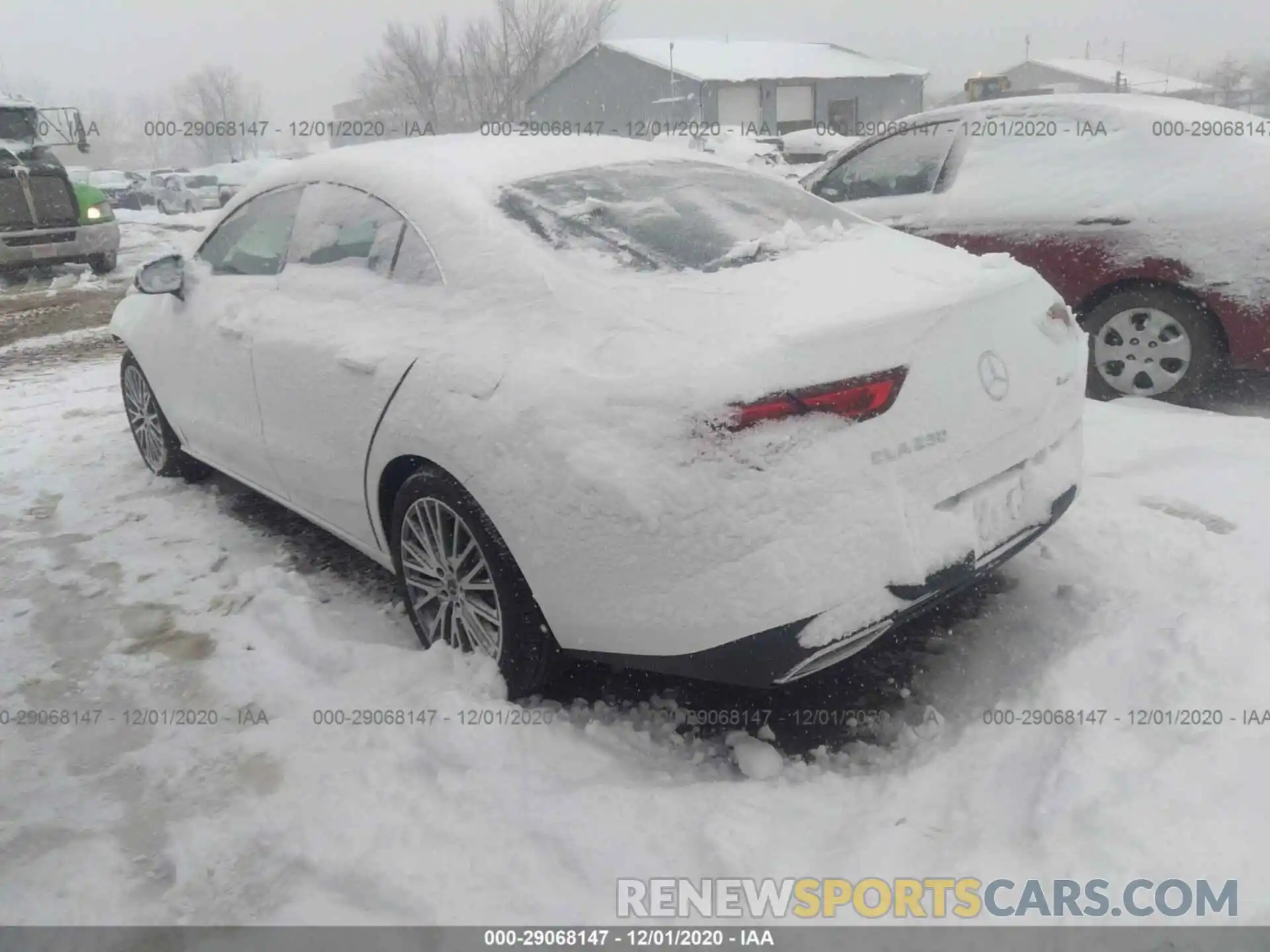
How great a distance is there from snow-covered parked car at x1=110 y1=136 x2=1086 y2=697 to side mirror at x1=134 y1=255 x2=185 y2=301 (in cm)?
80

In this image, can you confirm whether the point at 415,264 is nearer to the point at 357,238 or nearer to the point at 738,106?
the point at 357,238

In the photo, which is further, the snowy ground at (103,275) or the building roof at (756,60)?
the building roof at (756,60)

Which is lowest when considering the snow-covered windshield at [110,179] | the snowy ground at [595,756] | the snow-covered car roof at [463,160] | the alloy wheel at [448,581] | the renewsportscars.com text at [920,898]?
the renewsportscars.com text at [920,898]

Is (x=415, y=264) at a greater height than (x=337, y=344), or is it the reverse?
(x=415, y=264)

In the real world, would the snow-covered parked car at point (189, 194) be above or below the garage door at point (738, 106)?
below

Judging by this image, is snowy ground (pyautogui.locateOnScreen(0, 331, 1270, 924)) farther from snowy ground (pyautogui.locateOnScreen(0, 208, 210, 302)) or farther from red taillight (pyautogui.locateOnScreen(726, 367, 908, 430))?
snowy ground (pyautogui.locateOnScreen(0, 208, 210, 302))

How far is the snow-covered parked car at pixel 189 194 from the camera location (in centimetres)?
2739

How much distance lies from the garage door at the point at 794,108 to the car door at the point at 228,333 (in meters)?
42.6

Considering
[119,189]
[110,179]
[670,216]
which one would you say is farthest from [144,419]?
[110,179]

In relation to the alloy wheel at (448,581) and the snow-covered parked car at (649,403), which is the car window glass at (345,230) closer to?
the snow-covered parked car at (649,403)

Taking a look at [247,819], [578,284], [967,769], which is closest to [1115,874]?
[967,769]

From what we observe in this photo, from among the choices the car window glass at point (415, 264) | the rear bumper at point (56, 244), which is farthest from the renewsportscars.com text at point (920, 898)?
the rear bumper at point (56, 244)

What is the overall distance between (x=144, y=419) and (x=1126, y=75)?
65.8m

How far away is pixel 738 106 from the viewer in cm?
4200
